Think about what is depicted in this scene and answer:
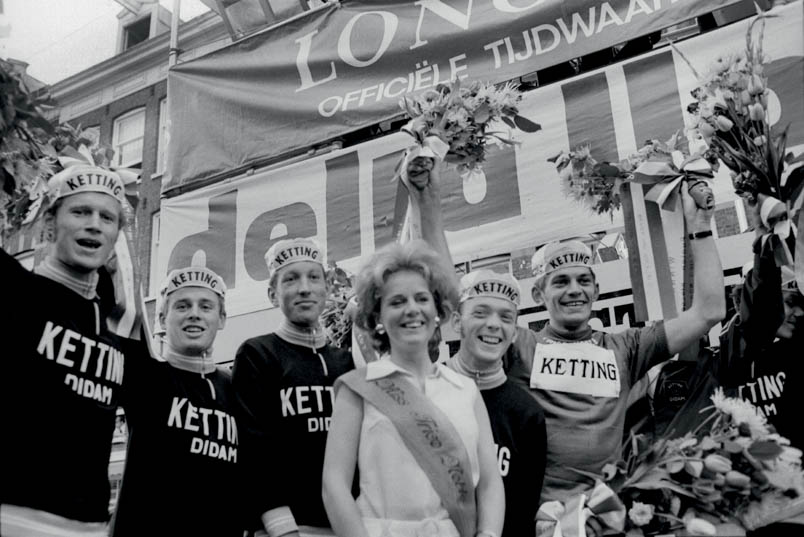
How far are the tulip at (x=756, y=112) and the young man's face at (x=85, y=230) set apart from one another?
2611 mm

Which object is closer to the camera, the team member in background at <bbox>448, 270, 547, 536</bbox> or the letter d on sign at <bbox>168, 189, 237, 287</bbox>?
the team member in background at <bbox>448, 270, 547, 536</bbox>

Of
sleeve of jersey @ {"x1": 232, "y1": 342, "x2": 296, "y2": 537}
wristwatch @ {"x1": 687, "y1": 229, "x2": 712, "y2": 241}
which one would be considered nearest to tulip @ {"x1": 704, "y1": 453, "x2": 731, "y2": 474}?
wristwatch @ {"x1": 687, "y1": 229, "x2": 712, "y2": 241}

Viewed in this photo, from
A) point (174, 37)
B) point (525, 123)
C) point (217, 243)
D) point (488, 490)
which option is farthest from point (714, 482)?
point (174, 37)

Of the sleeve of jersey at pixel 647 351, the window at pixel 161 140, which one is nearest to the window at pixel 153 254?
the window at pixel 161 140

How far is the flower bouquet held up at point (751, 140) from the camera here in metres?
3.13

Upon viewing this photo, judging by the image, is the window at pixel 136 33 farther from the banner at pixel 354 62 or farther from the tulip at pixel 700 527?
the tulip at pixel 700 527

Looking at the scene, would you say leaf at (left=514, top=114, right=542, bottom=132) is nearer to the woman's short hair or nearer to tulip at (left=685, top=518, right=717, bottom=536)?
the woman's short hair

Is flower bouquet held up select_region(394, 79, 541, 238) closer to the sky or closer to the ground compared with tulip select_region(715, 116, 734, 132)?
closer to the sky

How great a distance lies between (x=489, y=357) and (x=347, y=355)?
0.63 metres

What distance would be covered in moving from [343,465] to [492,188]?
3.12m

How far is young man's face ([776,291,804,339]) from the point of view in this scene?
10.8 feet

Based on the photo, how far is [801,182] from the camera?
316 cm

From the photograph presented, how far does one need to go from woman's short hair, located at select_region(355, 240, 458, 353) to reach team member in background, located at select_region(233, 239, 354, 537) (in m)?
0.46

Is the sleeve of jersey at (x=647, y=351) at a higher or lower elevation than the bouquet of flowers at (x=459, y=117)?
lower
